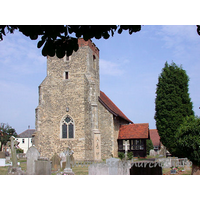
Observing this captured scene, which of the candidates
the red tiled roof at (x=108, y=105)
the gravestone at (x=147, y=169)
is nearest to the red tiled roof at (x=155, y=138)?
the red tiled roof at (x=108, y=105)

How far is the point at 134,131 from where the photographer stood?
869 inches

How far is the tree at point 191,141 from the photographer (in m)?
9.34

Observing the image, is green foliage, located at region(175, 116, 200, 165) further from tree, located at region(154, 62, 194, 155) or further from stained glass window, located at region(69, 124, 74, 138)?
stained glass window, located at region(69, 124, 74, 138)

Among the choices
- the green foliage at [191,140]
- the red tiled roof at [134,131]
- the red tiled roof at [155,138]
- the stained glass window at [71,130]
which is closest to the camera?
the green foliage at [191,140]

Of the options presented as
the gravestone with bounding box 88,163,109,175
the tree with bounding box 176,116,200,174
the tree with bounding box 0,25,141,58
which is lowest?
the gravestone with bounding box 88,163,109,175

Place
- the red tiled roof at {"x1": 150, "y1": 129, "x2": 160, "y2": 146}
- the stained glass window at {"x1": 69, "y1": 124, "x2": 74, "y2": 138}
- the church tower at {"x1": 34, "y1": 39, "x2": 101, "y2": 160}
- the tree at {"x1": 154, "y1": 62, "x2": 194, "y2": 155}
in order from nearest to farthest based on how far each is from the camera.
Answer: the tree at {"x1": 154, "y1": 62, "x2": 194, "y2": 155} → the church tower at {"x1": 34, "y1": 39, "x2": 101, "y2": 160} → the stained glass window at {"x1": 69, "y1": 124, "x2": 74, "y2": 138} → the red tiled roof at {"x1": 150, "y1": 129, "x2": 160, "y2": 146}

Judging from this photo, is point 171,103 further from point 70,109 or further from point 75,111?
point 70,109

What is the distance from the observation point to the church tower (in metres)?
18.3

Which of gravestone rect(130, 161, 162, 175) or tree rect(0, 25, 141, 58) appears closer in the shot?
tree rect(0, 25, 141, 58)

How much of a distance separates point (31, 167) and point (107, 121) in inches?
438

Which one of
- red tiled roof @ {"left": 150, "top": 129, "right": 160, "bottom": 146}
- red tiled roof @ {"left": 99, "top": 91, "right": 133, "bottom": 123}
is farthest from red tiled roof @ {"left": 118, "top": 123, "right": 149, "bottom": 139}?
red tiled roof @ {"left": 150, "top": 129, "right": 160, "bottom": 146}

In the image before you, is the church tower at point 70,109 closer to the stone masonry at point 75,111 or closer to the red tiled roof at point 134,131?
the stone masonry at point 75,111

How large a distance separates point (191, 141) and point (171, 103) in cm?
900

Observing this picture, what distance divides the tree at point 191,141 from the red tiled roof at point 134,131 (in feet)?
36.3
